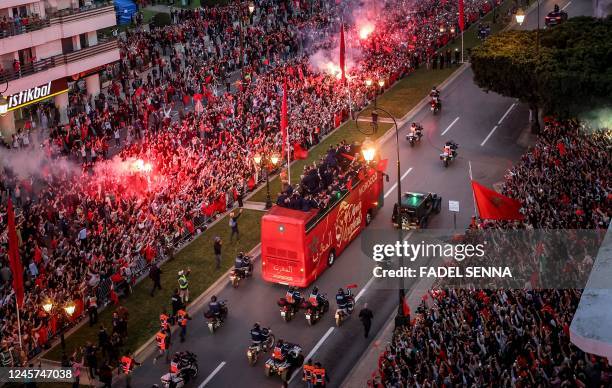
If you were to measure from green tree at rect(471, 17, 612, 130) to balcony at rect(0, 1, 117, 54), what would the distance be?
85.5 feet

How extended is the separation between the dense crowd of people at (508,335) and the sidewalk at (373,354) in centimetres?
89

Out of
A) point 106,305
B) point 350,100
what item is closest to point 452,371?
point 106,305

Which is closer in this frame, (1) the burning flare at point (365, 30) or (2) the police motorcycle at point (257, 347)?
(2) the police motorcycle at point (257, 347)

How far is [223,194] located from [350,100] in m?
17.2

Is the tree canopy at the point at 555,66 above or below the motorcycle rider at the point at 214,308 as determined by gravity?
above

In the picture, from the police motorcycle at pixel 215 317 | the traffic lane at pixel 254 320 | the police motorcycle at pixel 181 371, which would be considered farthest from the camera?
the police motorcycle at pixel 215 317

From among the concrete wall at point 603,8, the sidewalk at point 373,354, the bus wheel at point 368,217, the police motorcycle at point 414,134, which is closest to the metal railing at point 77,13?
the police motorcycle at point 414,134

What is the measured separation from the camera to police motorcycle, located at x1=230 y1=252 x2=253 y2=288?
1531 inches

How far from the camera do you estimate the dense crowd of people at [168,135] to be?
38.3 metres

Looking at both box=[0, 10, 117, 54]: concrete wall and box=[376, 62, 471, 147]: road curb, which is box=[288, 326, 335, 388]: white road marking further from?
box=[0, 10, 117, 54]: concrete wall

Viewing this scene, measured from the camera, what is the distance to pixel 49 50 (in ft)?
200

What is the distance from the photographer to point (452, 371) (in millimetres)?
26016

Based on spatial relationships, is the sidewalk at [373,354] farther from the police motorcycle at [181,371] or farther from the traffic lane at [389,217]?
the police motorcycle at [181,371]

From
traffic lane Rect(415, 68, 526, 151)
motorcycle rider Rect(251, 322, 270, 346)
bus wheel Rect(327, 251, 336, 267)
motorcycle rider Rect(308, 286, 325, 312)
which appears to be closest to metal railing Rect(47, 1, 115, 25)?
traffic lane Rect(415, 68, 526, 151)
